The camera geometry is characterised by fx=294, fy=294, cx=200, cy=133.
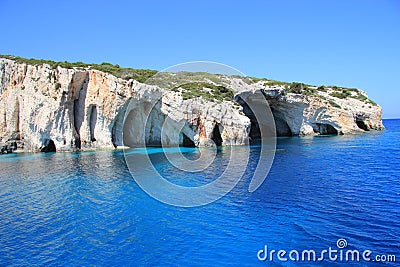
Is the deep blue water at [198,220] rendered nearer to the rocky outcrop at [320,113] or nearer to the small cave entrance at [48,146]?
the small cave entrance at [48,146]

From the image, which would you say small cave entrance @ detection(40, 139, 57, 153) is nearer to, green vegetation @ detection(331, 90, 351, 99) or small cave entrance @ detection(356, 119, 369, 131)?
green vegetation @ detection(331, 90, 351, 99)

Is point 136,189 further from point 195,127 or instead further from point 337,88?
point 337,88

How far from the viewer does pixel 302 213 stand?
1288 centimetres

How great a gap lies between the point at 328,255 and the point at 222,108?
29.0 meters

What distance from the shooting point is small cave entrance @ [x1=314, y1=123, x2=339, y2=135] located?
184 ft

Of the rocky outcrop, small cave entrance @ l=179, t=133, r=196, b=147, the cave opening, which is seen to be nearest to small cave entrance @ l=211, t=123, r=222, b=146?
small cave entrance @ l=179, t=133, r=196, b=147

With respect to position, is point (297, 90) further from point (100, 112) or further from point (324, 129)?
point (100, 112)

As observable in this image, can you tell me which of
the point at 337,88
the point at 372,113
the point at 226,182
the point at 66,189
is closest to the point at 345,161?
the point at 226,182

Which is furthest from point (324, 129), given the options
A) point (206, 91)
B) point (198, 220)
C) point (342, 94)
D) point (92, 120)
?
point (198, 220)

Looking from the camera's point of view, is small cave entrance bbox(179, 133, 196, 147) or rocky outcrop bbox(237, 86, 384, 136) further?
rocky outcrop bbox(237, 86, 384, 136)

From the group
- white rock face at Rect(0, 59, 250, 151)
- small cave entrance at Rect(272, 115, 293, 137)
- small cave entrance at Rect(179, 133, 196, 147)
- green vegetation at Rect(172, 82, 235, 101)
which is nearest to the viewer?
white rock face at Rect(0, 59, 250, 151)

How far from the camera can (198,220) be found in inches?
512

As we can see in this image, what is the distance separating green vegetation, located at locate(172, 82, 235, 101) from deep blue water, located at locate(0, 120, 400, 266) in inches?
756

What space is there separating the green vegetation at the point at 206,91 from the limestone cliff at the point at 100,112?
0.34 metres
